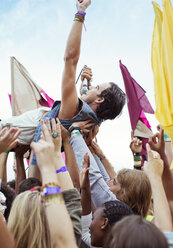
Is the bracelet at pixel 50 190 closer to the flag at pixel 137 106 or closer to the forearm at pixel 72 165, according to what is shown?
the forearm at pixel 72 165

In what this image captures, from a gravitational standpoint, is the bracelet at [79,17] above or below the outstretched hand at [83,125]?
above

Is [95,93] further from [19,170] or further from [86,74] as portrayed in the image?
[19,170]

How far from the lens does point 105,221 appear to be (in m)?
2.35

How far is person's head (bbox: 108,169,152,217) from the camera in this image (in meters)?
2.84

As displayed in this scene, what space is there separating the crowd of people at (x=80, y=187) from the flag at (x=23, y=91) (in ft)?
3.52

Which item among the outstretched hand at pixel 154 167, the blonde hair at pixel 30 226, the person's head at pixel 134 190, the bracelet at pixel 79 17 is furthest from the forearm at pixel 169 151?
the blonde hair at pixel 30 226

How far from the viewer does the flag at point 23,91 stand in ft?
15.8

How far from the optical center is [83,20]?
3.05 m

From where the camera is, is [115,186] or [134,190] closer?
[134,190]

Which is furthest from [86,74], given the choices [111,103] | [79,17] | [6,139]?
[6,139]

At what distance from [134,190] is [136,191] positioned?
22 millimetres

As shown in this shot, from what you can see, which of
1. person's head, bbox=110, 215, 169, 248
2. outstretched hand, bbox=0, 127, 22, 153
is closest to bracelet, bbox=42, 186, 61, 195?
person's head, bbox=110, 215, 169, 248

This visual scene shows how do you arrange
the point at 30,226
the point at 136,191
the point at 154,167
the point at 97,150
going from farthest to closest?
1. the point at 97,150
2. the point at 136,191
3. the point at 154,167
4. the point at 30,226

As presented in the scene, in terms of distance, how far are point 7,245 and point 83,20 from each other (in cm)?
230
